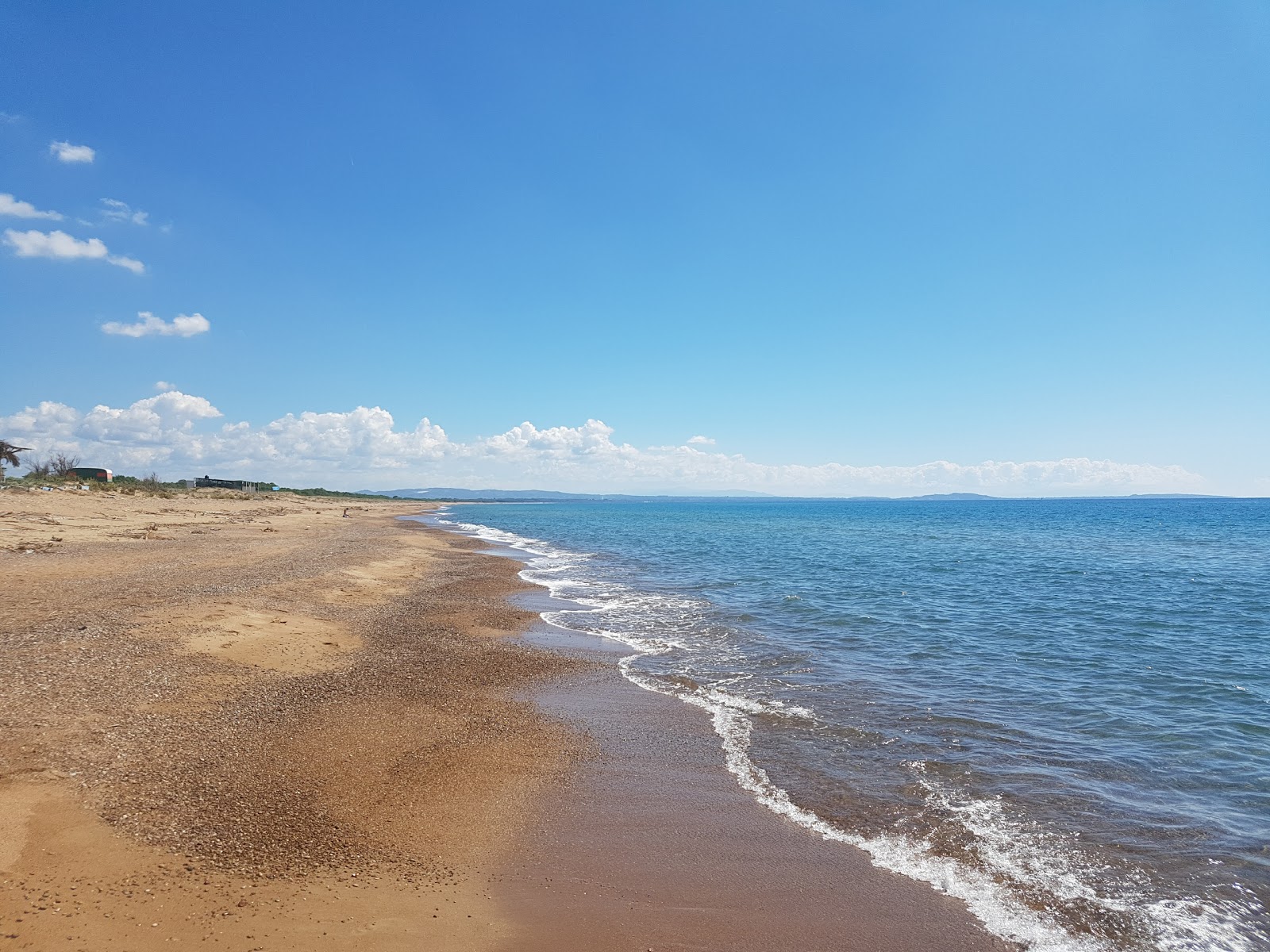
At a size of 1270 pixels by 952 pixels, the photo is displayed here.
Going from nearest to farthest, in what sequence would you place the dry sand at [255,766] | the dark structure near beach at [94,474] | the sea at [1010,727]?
the dry sand at [255,766], the sea at [1010,727], the dark structure near beach at [94,474]

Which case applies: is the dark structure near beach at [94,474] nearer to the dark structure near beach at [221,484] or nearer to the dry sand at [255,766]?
the dark structure near beach at [221,484]

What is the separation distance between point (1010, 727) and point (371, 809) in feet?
33.4

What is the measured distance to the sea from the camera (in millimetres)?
6703

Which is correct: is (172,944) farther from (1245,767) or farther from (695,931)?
(1245,767)

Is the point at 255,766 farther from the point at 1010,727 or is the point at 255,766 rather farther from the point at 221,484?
the point at 221,484

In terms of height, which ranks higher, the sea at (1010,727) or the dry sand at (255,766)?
the dry sand at (255,766)

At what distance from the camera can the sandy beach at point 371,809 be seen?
5.56m

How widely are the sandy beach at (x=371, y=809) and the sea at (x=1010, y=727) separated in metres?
0.87

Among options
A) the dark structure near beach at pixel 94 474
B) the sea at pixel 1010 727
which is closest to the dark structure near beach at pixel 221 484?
the dark structure near beach at pixel 94 474

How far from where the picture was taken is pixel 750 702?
12.5 meters

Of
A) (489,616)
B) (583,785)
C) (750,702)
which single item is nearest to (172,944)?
(583,785)

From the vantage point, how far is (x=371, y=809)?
24.3 feet

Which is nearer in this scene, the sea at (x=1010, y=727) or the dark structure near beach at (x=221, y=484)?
the sea at (x=1010, y=727)

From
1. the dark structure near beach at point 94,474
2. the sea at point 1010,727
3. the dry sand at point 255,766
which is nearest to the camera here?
the dry sand at point 255,766
